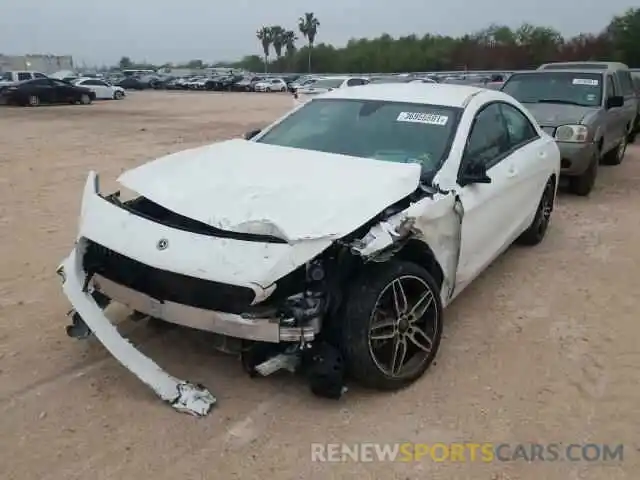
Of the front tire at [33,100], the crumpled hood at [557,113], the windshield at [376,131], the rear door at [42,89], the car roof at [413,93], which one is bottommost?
the front tire at [33,100]

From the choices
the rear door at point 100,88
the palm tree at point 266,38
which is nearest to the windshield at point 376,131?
the rear door at point 100,88

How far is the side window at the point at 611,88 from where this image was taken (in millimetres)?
9031

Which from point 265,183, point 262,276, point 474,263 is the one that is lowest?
point 474,263

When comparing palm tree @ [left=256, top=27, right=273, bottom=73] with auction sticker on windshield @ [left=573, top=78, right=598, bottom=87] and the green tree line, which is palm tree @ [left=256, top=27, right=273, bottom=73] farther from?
auction sticker on windshield @ [left=573, top=78, right=598, bottom=87]

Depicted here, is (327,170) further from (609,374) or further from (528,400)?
(609,374)

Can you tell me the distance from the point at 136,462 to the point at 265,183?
5.24ft

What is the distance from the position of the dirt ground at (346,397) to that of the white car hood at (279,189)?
0.96m

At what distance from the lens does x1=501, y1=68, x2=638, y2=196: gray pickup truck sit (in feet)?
25.7

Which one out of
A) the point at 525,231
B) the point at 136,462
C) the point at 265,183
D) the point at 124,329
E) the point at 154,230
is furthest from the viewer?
the point at 525,231

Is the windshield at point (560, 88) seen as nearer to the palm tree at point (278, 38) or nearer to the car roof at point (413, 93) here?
the car roof at point (413, 93)

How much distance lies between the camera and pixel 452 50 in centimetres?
7862

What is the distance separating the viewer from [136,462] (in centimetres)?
272

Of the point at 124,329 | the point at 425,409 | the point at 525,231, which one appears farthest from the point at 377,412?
the point at 525,231

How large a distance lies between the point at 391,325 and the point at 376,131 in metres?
1.56
